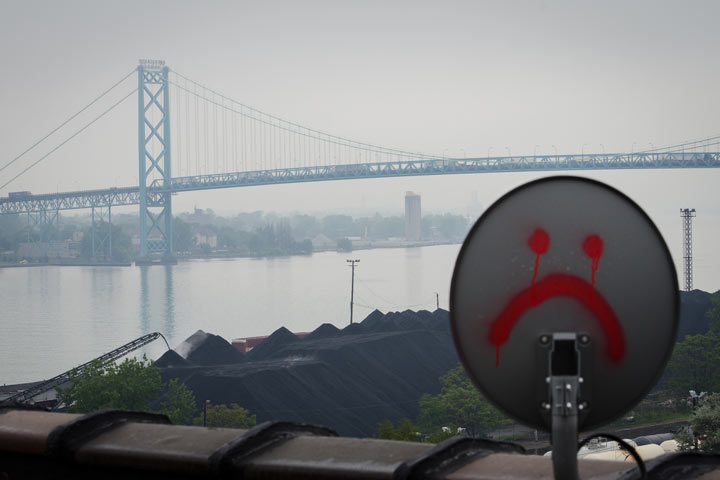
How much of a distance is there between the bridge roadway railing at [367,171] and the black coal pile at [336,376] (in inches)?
425

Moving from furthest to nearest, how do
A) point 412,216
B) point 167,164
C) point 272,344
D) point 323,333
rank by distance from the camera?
point 412,216
point 167,164
point 323,333
point 272,344

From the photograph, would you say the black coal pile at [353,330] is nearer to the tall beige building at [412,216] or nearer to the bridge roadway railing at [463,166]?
the bridge roadway railing at [463,166]

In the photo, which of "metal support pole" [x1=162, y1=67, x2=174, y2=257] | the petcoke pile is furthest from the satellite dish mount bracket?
"metal support pole" [x1=162, y1=67, x2=174, y2=257]

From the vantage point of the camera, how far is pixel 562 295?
0.58m

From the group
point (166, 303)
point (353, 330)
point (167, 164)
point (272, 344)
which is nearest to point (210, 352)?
point (272, 344)

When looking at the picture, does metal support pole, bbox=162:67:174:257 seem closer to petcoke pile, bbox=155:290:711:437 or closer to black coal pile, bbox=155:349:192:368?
petcoke pile, bbox=155:290:711:437

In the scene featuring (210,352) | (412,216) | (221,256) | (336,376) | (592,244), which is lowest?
(336,376)

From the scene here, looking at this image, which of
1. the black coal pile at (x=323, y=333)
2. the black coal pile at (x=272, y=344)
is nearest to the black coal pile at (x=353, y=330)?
the black coal pile at (x=323, y=333)

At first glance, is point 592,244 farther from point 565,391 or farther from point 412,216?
point 412,216

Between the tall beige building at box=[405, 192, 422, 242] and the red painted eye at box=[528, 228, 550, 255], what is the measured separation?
36868mm

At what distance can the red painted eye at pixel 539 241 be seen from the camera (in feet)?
1.94

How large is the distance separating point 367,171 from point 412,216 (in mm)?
15831

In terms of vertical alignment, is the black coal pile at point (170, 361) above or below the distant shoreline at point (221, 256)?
below

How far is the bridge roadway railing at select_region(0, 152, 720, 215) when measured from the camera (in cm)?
2447
